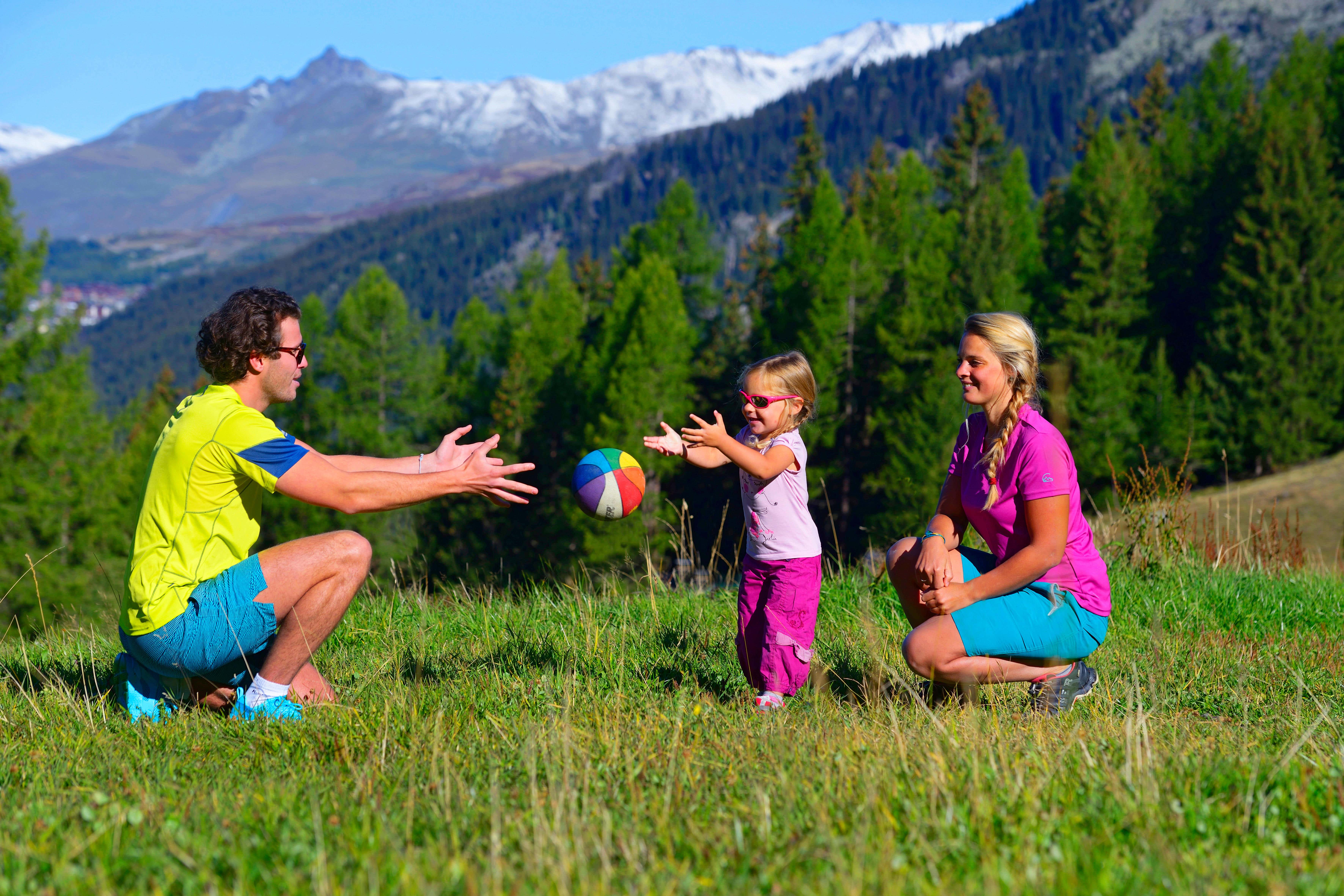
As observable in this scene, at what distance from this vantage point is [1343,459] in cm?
2853

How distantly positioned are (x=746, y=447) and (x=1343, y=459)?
31.0 m

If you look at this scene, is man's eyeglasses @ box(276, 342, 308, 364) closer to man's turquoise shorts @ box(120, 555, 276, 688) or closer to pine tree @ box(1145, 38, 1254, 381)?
man's turquoise shorts @ box(120, 555, 276, 688)

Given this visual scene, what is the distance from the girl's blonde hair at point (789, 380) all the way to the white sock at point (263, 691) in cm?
251

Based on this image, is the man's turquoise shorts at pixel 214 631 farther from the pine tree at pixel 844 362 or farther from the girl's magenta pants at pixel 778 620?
the pine tree at pixel 844 362

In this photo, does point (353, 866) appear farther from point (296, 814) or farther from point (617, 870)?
point (617, 870)

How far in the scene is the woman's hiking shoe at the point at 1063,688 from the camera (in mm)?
4145

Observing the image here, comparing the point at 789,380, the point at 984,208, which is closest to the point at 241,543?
the point at 789,380

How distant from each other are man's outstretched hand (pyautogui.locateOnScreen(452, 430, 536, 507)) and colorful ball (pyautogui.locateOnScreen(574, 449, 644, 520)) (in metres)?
0.88

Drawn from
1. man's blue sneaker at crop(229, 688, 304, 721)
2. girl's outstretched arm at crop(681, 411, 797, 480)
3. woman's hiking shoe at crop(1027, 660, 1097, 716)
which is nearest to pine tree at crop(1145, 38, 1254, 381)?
woman's hiking shoe at crop(1027, 660, 1097, 716)

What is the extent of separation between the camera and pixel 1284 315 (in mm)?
34344

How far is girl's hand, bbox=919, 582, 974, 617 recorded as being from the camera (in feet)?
13.4

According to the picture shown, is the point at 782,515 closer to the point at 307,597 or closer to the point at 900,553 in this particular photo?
the point at 900,553

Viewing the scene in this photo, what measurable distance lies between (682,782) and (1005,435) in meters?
2.19

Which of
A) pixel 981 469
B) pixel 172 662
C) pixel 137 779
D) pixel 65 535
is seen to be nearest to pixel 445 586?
pixel 172 662
